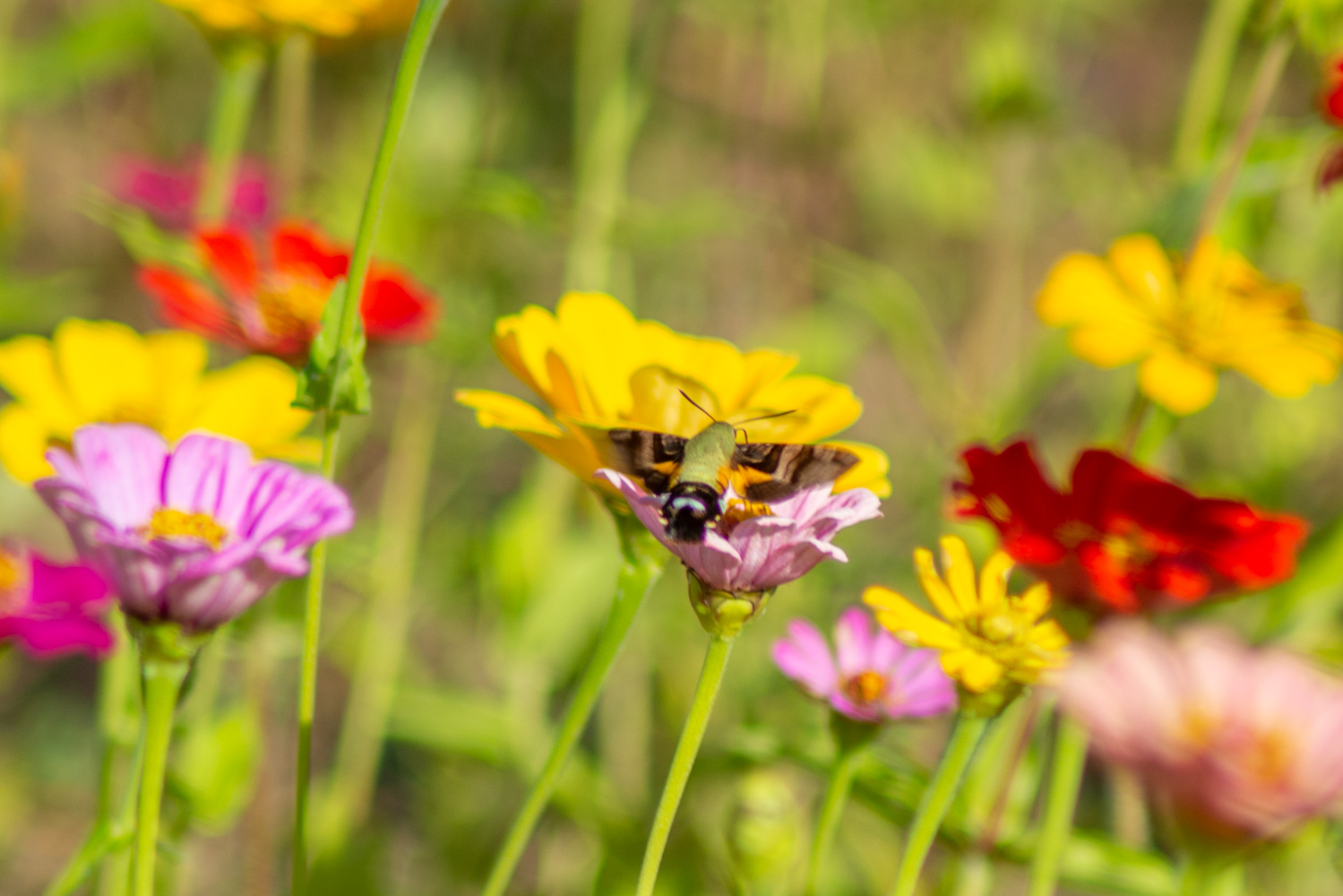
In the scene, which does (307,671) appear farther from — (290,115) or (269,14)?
(290,115)

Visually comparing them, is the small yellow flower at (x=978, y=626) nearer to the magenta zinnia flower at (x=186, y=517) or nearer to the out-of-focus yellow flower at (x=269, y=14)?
the magenta zinnia flower at (x=186, y=517)

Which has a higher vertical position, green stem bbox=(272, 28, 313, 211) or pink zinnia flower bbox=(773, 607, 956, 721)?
green stem bbox=(272, 28, 313, 211)

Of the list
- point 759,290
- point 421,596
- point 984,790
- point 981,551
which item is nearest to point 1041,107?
point 981,551

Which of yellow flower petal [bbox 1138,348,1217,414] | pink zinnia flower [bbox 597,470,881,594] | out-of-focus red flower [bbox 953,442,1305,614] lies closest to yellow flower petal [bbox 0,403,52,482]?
pink zinnia flower [bbox 597,470,881,594]

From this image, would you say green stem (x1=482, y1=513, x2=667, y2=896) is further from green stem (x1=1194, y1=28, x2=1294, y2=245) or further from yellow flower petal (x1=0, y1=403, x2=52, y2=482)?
green stem (x1=1194, y1=28, x2=1294, y2=245)

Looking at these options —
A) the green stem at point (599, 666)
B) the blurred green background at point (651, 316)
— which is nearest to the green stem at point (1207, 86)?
the blurred green background at point (651, 316)

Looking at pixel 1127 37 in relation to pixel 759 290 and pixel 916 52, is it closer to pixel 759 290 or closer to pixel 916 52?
pixel 916 52
